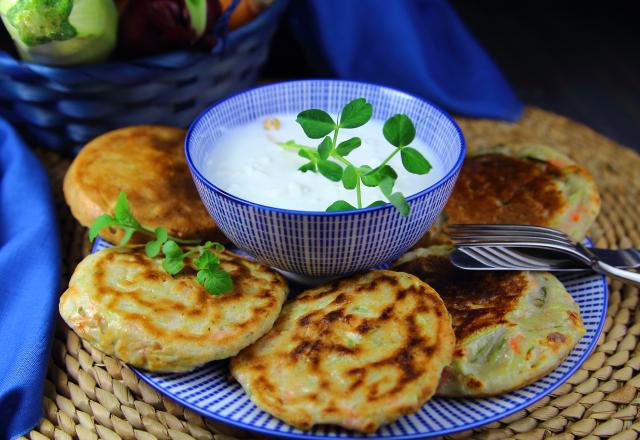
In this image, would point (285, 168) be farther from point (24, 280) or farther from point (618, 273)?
point (618, 273)

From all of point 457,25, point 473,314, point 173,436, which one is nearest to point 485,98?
point 457,25

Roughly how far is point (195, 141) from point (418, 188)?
66 centimetres

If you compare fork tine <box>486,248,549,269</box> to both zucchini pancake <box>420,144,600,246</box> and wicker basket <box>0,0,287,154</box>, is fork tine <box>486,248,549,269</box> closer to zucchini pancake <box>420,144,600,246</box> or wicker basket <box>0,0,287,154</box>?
zucchini pancake <box>420,144,600,246</box>

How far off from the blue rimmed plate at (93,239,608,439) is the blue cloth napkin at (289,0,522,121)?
1.71 metres

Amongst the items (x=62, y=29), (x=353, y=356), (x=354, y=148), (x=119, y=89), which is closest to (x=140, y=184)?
(x=119, y=89)

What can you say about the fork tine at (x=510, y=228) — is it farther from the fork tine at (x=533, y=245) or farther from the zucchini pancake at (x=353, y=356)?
the zucchini pancake at (x=353, y=356)

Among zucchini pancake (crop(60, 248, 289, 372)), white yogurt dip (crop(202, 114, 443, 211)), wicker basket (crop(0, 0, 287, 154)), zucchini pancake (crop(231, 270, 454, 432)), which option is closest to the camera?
zucchini pancake (crop(231, 270, 454, 432))

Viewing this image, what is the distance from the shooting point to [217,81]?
278 centimetres

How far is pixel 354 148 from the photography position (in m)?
1.88

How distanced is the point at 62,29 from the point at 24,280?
81 centimetres

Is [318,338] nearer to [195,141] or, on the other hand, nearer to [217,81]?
[195,141]

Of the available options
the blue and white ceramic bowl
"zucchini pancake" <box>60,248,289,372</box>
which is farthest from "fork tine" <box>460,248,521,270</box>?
"zucchini pancake" <box>60,248,289,372</box>

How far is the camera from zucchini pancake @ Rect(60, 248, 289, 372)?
1659mm

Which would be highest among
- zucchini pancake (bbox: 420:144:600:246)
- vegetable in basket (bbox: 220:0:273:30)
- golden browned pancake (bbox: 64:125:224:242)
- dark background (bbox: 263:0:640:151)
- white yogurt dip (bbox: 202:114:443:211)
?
vegetable in basket (bbox: 220:0:273:30)
